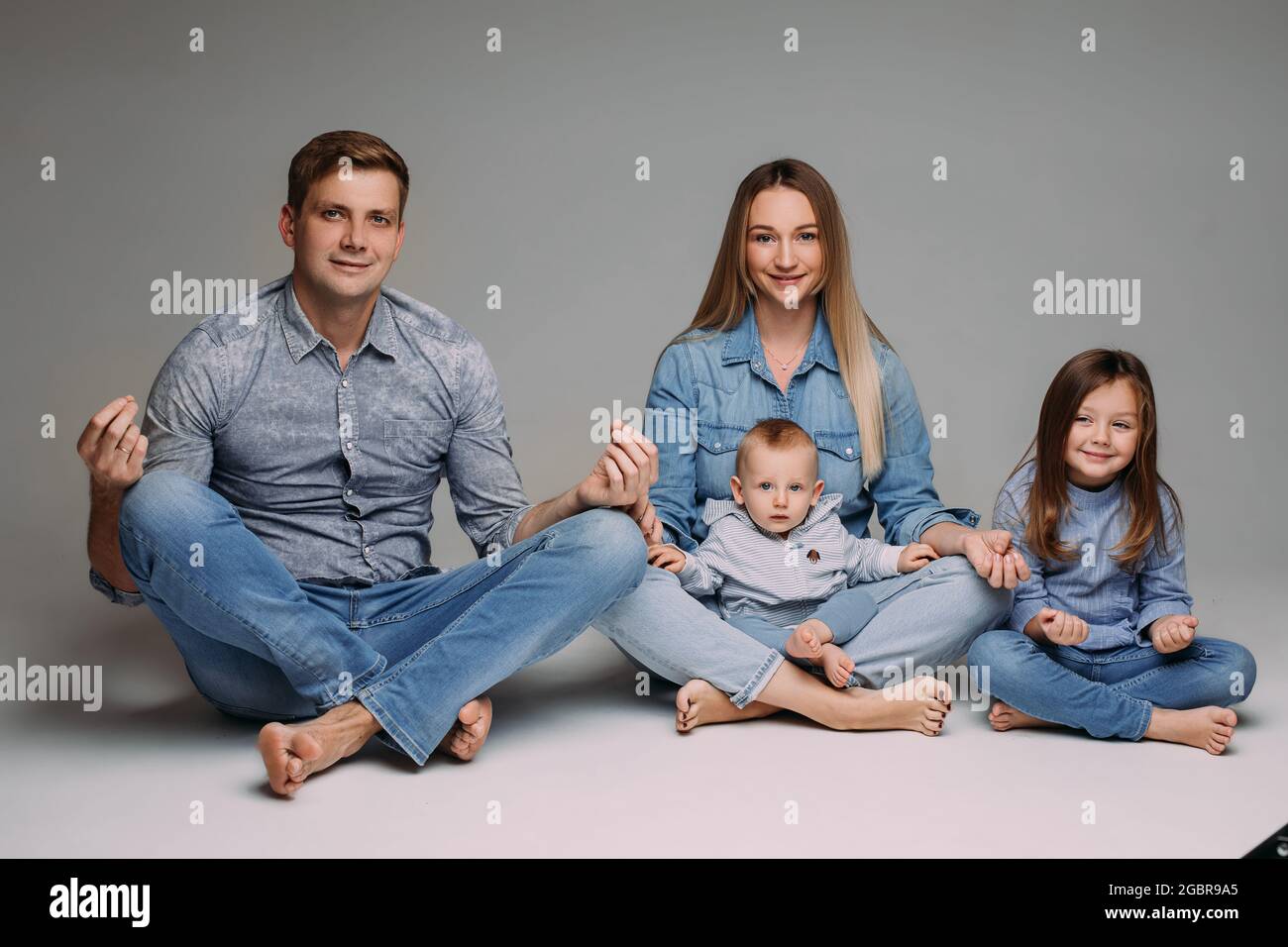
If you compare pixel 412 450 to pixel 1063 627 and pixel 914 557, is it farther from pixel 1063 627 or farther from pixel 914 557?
pixel 1063 627

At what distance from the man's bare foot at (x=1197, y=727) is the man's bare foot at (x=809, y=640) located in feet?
2.23

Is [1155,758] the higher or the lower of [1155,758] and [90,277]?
the lower

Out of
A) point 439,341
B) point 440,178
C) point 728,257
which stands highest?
point 440,178

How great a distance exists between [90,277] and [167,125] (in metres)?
0.57

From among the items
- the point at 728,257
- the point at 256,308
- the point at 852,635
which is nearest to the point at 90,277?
the point at 256,308

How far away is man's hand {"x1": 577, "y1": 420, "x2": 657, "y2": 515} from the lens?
9.72 ft

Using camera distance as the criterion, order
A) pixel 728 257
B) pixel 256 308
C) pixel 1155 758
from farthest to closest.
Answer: pixel 728 257 < pixel 256 308 < pixel 1155 758

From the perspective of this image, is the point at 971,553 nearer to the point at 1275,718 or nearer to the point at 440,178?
the point at 1275,718

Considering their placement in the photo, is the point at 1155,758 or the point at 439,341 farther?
the point at 439,341

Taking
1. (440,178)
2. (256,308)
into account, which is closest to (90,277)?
(440,178)

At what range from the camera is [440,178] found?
4.91 metres

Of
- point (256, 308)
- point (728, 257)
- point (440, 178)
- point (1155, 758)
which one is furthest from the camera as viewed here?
point (440, 178)

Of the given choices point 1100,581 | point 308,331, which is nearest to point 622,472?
point 308,331

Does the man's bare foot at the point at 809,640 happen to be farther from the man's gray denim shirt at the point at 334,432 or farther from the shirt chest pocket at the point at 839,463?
the man's gray denim shirt at the point at 334,432
